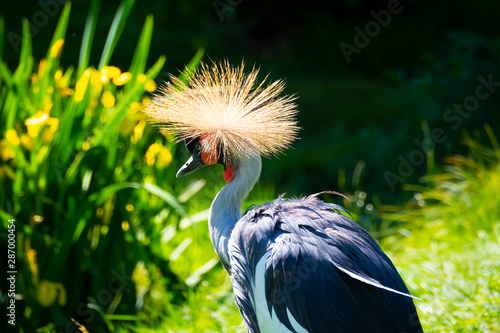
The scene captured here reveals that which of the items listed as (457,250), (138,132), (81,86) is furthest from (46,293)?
(457,250)

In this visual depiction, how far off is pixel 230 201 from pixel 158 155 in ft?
2.38

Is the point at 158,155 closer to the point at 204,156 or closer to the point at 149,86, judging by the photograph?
the point at 149,86

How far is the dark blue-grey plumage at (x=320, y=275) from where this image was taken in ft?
5.85

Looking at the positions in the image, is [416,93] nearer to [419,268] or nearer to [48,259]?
[419,268]

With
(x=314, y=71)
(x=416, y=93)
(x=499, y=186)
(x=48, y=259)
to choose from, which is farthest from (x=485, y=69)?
(x=48, y=259)

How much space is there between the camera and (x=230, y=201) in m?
2.12

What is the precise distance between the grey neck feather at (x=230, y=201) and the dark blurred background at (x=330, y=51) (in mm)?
2358

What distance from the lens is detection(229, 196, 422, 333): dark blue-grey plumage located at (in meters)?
1.78

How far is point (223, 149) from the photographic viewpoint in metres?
2.09

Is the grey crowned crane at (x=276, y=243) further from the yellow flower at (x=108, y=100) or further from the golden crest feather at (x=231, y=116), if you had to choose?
the yellow flower at (x=108, y=100)

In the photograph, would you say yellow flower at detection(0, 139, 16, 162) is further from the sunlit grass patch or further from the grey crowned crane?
the sunlit grass patch

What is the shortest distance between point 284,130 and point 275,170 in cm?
263

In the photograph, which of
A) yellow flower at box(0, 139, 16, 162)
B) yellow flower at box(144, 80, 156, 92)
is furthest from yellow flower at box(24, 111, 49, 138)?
yellow flower at box(144, 80, 156, 92)

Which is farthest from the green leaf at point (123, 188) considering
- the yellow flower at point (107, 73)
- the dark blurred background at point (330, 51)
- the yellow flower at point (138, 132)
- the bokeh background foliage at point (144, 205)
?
the dark blurred background at point (330, 51)
